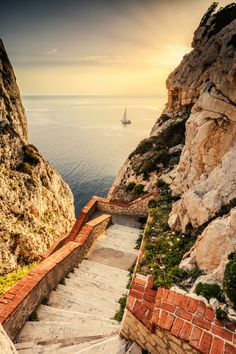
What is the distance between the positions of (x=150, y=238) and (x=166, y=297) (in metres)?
4.07

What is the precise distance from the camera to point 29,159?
23719mm

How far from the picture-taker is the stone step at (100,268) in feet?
26.8

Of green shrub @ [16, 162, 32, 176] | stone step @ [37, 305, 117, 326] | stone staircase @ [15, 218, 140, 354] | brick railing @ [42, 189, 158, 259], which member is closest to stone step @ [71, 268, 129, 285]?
stone staircase @ [15, 218, 140, 354]

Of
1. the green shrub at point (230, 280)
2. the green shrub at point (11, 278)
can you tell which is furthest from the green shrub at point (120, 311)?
the green shrub at point (11, 278)

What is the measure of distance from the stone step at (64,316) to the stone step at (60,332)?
23 cm

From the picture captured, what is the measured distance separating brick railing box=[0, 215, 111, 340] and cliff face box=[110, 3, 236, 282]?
3.65 m

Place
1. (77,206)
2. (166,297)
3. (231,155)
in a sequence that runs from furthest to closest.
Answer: (77,206)
(231,155)
(166,297)

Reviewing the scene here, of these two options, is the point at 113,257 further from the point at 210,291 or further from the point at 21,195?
the point at 21,195

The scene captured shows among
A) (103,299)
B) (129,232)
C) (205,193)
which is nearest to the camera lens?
(103,299)

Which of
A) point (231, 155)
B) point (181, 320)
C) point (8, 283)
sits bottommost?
point (8, 283)

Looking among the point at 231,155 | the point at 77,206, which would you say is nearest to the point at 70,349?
the point at 231,155

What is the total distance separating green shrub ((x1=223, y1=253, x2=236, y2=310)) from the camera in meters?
4.32

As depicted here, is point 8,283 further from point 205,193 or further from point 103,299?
point 205,193

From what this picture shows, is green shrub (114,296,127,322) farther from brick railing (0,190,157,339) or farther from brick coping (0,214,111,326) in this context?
brick coping (0,214,111,326)
